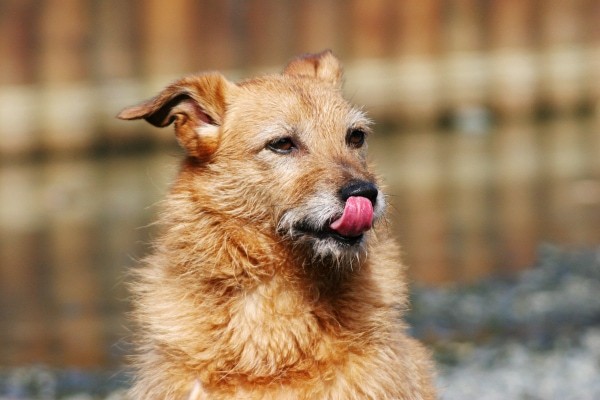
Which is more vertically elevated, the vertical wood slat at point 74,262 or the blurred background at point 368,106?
the blurred background at point 368,106

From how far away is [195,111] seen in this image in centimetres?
600

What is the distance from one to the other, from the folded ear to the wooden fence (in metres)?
12.1

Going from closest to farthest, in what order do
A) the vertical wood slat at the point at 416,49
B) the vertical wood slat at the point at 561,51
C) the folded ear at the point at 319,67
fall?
the folded ear at the point at 319,67, the vertical wood slat at the point at 416,49, the vertical wood slat at the point at 561,51

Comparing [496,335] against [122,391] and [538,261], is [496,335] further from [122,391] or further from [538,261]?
[122,391]

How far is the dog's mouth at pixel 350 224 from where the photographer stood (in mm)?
5328

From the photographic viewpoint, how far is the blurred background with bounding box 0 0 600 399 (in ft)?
45.1

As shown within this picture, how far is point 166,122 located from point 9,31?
14278mm

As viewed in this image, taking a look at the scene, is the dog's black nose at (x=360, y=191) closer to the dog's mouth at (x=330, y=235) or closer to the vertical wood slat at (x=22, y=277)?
the dog's mouth at (x=330, y=235)

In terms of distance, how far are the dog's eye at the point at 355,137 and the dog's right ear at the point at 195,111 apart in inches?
26.0

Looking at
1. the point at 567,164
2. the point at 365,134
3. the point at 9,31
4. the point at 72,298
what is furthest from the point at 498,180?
the point at 365,134

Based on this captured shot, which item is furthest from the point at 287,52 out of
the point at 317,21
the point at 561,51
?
the point at 561,51

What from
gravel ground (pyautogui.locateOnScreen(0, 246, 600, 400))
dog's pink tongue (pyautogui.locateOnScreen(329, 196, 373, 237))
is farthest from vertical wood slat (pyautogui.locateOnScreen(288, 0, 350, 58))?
dog's pink tongue (pyautogui.locateOnScreen(329, 196, 373, 237))

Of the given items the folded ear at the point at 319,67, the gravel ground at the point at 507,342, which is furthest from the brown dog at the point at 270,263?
the gravel ground at the point at 507,342

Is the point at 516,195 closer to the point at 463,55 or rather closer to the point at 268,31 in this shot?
the point at 463,55
